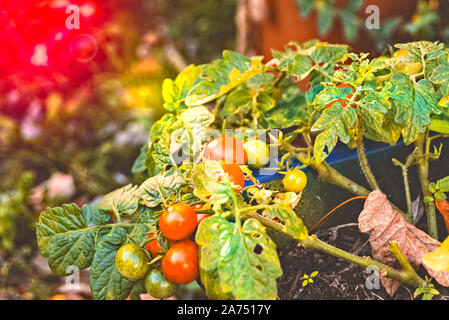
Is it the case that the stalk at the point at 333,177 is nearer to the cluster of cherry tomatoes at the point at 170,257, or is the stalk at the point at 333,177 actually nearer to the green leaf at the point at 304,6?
the cluster of cherry tomatoes at the point at 170,257

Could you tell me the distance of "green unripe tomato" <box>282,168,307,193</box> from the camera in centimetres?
73

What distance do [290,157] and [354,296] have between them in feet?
Result: 0.87

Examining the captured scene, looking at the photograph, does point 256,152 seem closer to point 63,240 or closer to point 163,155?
point 163,155

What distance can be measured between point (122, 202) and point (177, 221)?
19cm

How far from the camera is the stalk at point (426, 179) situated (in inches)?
30.6

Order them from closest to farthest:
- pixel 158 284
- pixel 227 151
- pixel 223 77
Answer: pixel 158 284, pixel 227 151, pixel 223 77

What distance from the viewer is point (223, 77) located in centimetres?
86

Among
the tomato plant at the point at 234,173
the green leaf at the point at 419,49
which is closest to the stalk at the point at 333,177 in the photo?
the tomato plant at the point at 234,173

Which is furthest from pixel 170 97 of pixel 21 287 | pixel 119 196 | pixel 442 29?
pixel 442 29

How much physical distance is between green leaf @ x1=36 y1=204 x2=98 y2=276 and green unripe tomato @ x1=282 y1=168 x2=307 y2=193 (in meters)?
0.34

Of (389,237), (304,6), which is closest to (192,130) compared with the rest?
(389,237)
